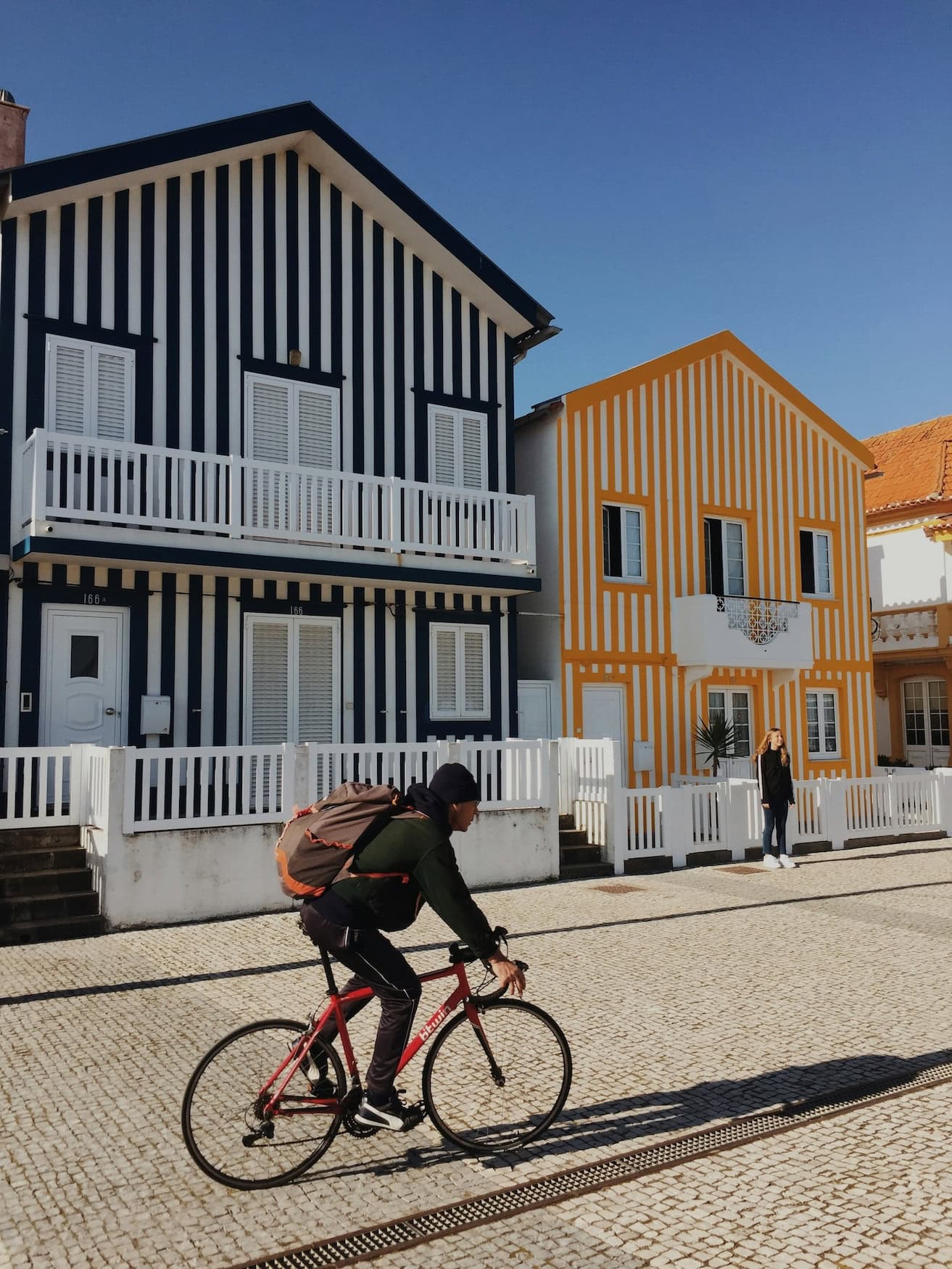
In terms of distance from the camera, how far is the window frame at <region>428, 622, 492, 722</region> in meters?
16.1

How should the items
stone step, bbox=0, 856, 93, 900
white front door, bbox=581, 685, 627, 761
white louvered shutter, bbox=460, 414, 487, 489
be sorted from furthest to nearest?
white front door, bbox=581, 685, 627, 761
white louvered shutter, bbox=460, 414, 487, 489
stone step, bbox=0, 856, 93, 900

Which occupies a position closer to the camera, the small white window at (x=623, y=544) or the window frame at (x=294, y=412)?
the window frame at (x=294, y=412)

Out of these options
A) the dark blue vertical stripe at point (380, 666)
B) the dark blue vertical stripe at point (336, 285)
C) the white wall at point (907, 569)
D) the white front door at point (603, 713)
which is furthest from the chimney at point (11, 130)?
the white wall at point (907, 569)

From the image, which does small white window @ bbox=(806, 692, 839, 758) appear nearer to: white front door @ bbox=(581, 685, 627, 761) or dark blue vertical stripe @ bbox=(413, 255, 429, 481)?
white front door @ bbox=(581, 685, 627, 761)

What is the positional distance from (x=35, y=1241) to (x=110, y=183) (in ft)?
43.1

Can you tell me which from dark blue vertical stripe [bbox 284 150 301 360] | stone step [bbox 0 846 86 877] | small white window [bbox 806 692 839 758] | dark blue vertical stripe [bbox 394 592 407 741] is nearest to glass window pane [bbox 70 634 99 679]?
stone step [bbox 0 846 86 877]

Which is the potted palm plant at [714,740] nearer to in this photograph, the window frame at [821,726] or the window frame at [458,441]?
the window frame at [821,726]

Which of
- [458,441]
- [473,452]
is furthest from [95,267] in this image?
[473,452]

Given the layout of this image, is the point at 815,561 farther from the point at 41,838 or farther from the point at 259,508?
the point at 41,838

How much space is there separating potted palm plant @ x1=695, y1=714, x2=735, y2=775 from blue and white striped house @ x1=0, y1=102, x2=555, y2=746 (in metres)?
4.11

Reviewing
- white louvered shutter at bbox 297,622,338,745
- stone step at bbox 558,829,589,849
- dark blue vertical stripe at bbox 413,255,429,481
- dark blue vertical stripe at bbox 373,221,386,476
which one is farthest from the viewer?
dark blue vertical stripe at bbox 413,255,429,481

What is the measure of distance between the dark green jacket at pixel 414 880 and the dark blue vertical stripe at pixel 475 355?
13511 millimetres

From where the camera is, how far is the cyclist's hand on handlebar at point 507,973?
4.49m

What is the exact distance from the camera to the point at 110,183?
13727 millimetres
